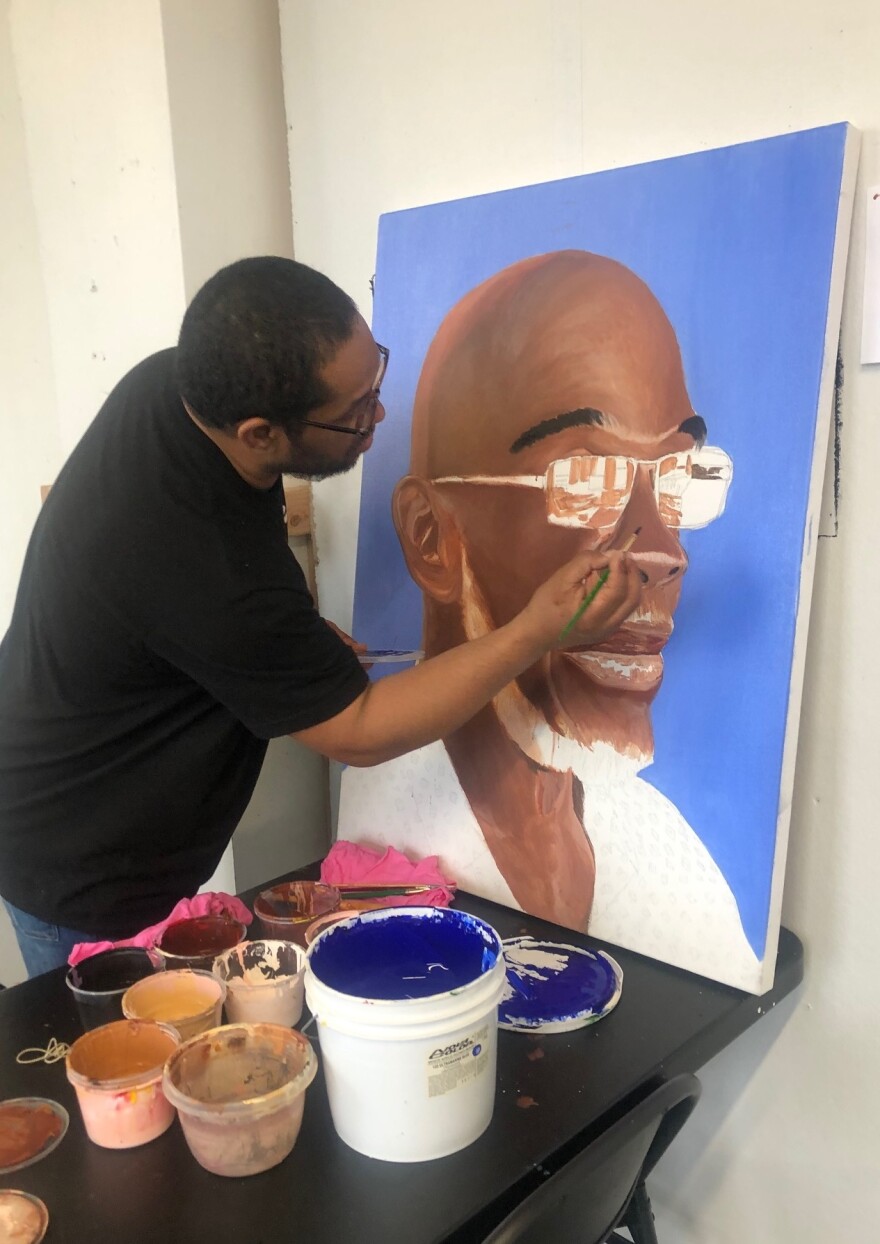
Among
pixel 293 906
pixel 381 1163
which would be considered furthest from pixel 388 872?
pixel 381 1163

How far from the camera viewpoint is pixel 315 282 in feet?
3.53

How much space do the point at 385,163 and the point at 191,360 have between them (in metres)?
0.64

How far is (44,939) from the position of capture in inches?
52.0

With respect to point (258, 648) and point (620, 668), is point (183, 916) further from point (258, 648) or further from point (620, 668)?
point (620, 668)

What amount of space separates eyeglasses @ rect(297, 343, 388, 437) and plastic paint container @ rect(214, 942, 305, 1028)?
1.99 feet

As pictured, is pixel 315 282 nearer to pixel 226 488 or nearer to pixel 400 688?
pixel 226 488

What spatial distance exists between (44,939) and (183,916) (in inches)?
9.5

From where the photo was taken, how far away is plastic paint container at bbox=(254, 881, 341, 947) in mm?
1218

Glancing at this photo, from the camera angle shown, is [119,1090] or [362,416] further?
[362,416]

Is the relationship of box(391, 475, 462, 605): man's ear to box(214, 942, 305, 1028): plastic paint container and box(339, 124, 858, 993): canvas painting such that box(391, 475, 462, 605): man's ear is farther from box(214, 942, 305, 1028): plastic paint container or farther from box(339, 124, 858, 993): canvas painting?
box(214, 942, 305, 1028): plastic paint container

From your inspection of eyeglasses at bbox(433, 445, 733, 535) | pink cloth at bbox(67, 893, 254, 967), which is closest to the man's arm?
eyeglasses at bbox(433, 445, 733, 535)

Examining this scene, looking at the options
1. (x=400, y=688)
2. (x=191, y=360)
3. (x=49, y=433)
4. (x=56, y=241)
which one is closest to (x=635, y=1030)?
(x=400, y=688)

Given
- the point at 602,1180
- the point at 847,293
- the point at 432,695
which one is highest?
the point at 847,293

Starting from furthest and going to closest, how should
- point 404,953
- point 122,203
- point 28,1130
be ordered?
point 122,203 < point 404,953 < point 28,1130
